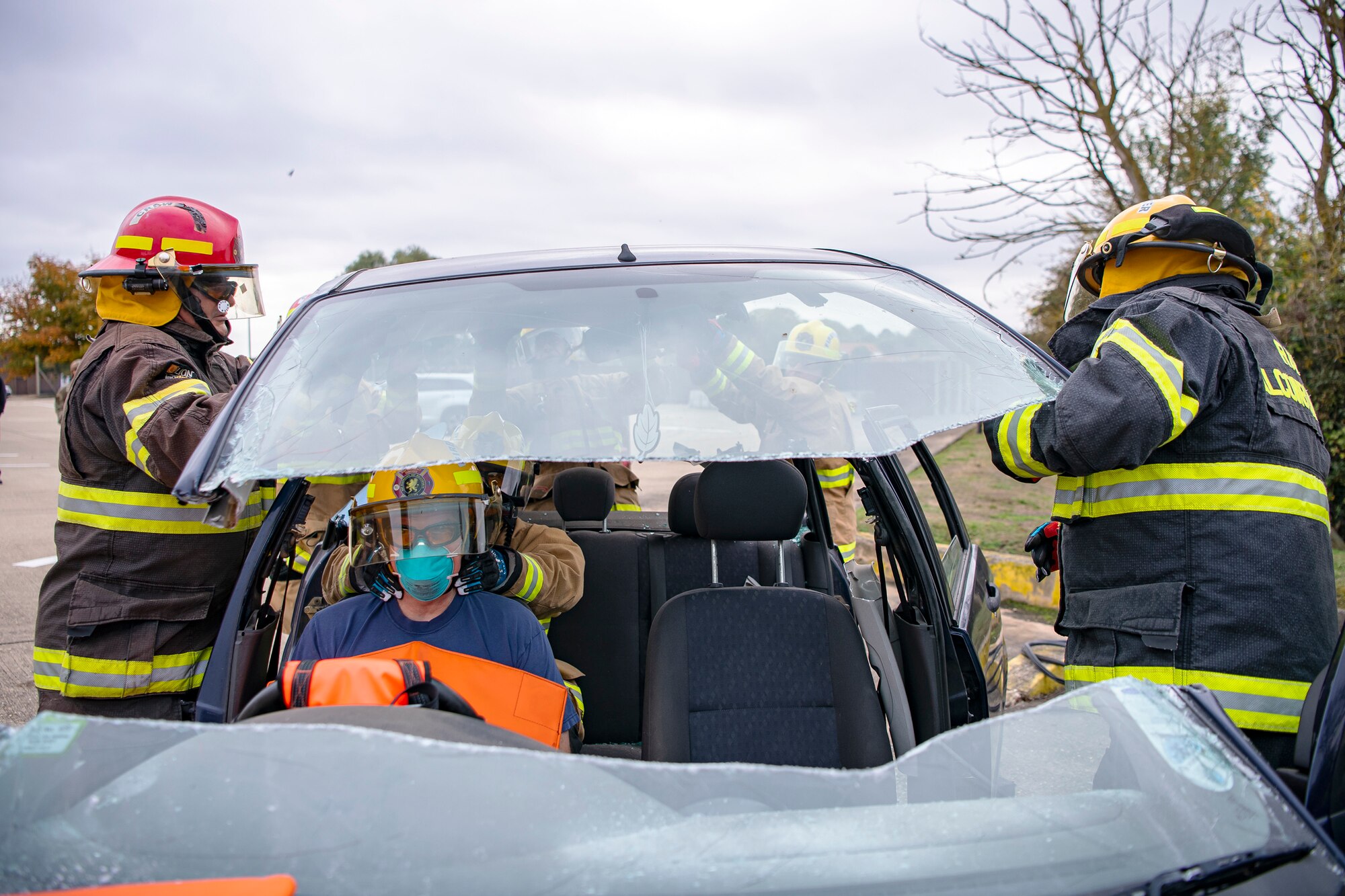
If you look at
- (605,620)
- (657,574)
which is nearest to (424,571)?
(605,620)

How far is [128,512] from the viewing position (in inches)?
95.3

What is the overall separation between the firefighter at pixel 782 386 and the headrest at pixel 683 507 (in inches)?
51.1

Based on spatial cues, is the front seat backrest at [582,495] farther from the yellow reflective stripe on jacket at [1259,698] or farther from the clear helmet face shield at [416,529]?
the yellow reflective stripe on jacket at [1259,698]

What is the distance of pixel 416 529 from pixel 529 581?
426mm

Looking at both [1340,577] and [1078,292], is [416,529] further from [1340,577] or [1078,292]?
[1340,577]

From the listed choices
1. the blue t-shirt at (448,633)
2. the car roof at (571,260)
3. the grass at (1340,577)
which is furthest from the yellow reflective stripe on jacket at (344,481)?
the grass at (1340,577)

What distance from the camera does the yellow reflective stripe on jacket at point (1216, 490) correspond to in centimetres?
203

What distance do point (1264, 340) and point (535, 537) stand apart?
2.05 m

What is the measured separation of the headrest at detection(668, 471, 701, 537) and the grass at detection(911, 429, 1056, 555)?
281cm

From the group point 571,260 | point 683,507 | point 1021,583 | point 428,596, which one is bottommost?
point 1021,583

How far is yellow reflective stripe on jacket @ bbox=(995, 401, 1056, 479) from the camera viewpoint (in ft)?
6.80

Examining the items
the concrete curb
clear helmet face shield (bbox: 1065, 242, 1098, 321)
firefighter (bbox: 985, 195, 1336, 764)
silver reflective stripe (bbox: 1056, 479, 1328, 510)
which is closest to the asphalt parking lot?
firefighter (bbox: 985, 195, 1336, 764)

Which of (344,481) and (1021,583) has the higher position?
(344,481)

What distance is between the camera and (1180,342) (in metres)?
2.04
